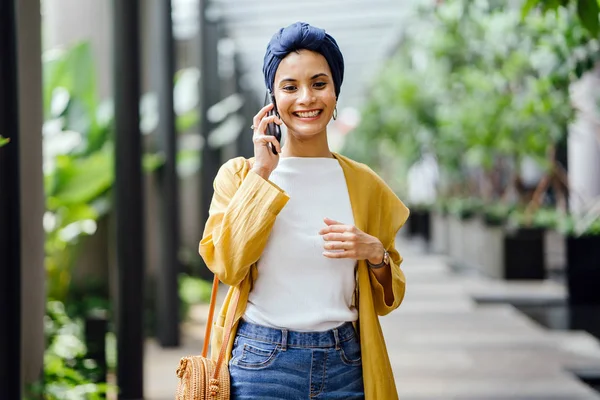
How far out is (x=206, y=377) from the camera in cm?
223

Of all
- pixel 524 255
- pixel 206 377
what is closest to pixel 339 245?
pixel 206 377

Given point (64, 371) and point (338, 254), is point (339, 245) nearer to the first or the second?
point (338, 254)

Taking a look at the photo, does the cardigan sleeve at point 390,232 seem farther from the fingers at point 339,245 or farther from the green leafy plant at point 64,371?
the green leafy plant at point 64,371

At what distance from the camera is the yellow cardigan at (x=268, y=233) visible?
2178 mm

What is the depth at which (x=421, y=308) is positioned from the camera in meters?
11.2

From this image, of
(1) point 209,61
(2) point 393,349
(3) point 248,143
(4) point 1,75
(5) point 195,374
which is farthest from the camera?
(3) point 248,143

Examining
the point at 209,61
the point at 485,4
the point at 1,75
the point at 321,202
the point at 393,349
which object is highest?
the point at 209,61

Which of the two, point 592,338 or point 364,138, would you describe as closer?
point 592,338

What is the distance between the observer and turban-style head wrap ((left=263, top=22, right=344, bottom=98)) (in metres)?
2.26

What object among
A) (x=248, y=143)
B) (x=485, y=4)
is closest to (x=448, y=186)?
(x=248, y=143)

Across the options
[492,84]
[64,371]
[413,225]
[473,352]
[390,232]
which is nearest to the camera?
[390,232]

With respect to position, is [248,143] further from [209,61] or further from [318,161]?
[318,161]

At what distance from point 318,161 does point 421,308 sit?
9.06 metres

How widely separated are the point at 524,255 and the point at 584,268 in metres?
2.45
